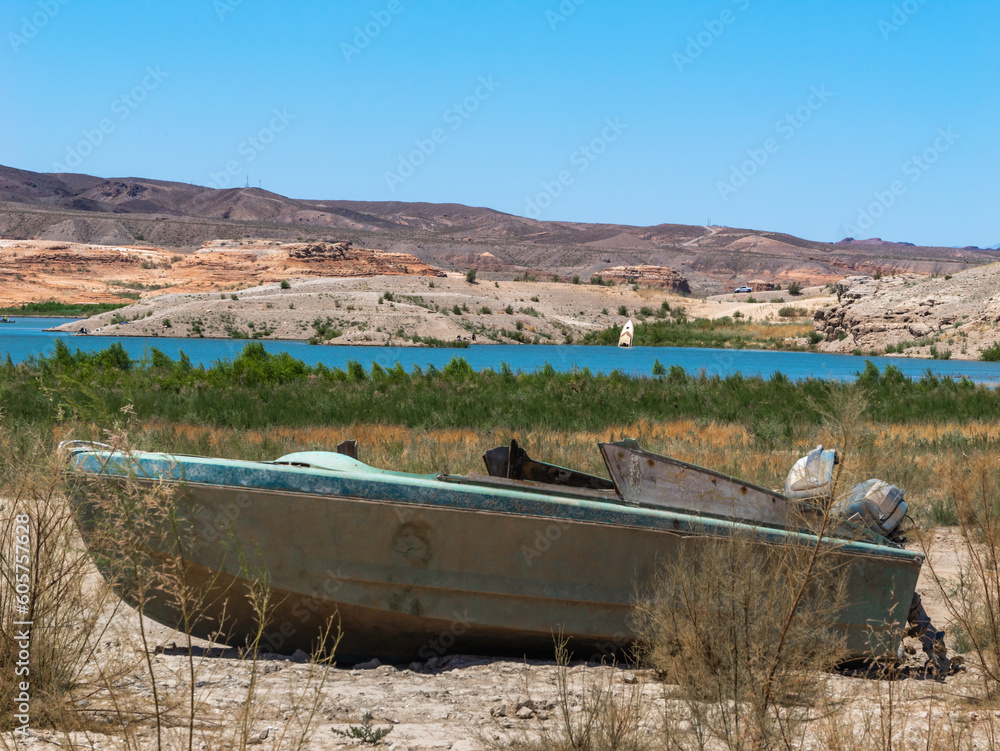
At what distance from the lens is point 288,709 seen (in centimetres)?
376

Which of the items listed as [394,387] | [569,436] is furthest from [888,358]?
[569,436]

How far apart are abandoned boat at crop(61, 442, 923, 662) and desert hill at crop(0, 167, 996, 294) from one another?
321 feet

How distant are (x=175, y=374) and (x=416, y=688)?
18.2 metres

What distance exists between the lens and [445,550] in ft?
14.6

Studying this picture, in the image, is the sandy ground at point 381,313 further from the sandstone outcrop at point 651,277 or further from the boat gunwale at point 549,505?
the boat gunwale at point 549,505

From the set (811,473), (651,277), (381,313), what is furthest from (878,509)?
(651,277)

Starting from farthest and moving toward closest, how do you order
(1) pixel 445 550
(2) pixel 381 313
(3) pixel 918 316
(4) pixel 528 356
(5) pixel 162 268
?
(5) pixel 162 268
(2) pixel 381 313
(3) pixel 918 316
(4) pixel 528 356
(1) pixel 445 550

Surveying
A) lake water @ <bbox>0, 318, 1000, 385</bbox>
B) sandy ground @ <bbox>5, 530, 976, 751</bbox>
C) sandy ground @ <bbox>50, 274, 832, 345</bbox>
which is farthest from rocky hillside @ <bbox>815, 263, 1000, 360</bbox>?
sandy ground @ <bbox>5, 530, 976, 751</bbox>

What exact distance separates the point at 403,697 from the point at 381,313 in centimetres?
5436

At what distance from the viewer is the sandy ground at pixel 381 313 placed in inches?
2173

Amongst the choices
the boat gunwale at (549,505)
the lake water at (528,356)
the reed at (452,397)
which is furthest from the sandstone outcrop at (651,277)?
the boat gunwale at (549,505)

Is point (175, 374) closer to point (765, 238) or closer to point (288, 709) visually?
point (288, 709)

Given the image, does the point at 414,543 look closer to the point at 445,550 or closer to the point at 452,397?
the point at 445,550

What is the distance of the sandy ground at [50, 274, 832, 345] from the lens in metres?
55.2
